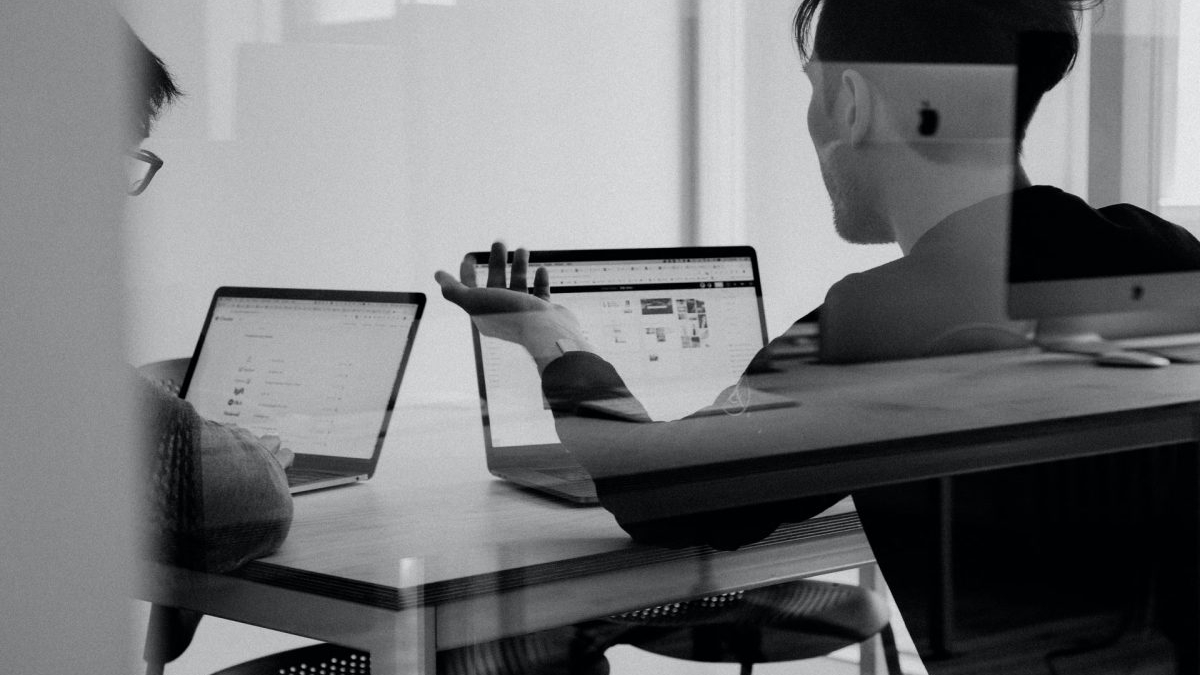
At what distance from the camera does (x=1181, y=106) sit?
0.87m

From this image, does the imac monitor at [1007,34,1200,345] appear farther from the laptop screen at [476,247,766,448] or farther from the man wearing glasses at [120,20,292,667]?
the man wearing glasses at [120,20,292,667]

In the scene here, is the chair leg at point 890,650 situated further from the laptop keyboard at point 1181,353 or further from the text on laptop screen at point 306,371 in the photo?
the text on laptop screen at point 306,371

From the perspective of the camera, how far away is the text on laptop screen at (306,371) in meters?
0.69

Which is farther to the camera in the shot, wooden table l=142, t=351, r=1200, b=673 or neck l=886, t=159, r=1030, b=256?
neck l=886, t=159, r=1030, b=256

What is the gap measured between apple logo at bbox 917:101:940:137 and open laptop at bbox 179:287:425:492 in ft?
1.36

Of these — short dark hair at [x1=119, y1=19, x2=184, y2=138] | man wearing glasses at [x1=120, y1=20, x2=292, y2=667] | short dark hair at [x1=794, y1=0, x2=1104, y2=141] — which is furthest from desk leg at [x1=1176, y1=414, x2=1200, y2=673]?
short dark hair at [x1=119, y1=19, x2=184, y2=138]

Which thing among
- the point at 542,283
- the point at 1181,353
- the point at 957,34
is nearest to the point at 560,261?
the point at 542,283

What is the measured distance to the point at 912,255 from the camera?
85 centimetres

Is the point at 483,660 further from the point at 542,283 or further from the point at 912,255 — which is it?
the point at 912,255

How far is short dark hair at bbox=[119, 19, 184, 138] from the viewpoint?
628 millimetres

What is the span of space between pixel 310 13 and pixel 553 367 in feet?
0.97

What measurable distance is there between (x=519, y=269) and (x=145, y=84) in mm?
268

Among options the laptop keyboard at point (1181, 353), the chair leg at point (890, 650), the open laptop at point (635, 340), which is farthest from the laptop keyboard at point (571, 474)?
the laptop keyboard at point (1181, 353)

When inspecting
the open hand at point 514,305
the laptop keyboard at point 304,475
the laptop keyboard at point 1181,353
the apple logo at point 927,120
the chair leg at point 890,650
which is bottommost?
the chair leg at point 890,650
